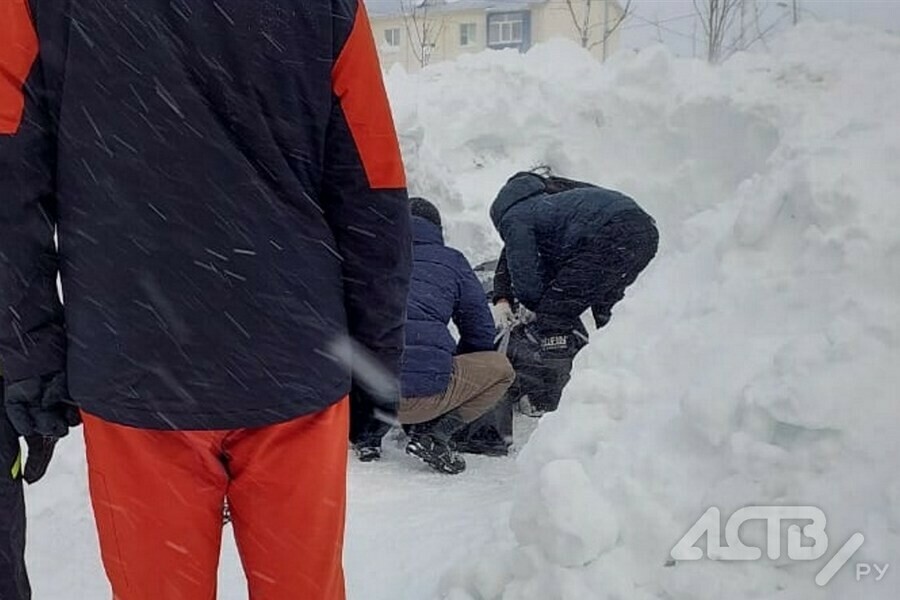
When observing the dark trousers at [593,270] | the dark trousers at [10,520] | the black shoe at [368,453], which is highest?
the dark trousers at [10,520]

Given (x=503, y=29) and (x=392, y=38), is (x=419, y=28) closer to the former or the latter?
(x=392, y=38)

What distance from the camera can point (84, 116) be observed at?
1.52m

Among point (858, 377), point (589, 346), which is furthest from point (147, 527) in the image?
point (589, 346)

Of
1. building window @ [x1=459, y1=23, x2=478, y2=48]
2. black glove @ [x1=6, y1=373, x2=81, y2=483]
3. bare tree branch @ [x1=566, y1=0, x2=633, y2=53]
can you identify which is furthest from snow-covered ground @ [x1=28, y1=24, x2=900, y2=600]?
building window @ [x1=459, y1=23, x2=478, y2=48]

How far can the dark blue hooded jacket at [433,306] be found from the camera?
4.08m

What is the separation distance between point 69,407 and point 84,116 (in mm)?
540

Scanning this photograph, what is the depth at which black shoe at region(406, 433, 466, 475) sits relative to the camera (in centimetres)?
420

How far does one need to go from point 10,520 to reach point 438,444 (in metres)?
2.32

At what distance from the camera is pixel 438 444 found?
13.9ft

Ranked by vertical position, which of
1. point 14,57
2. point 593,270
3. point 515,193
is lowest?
point 593,270

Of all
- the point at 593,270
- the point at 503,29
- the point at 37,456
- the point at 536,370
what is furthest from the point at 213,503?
the point at 503,29

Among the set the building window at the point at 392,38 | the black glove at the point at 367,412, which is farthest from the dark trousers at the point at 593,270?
the building window at the point at 392,38

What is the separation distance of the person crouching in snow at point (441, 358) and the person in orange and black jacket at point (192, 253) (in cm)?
231

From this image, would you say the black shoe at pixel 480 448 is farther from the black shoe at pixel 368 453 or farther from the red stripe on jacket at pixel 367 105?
the red stripe on jacket at pixel 367 105
